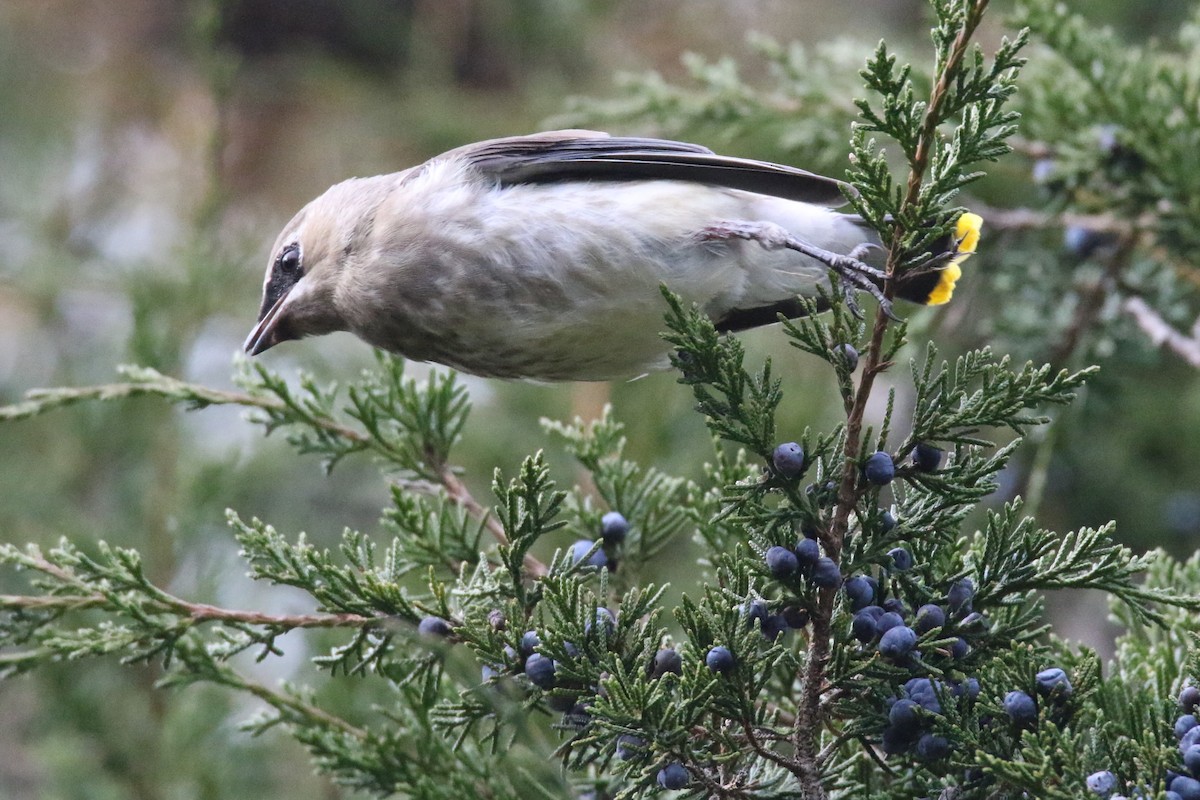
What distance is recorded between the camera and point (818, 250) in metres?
2.90

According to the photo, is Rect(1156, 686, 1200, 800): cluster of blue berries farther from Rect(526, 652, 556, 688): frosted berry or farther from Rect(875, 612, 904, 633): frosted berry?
Rect(526, 652, 556, 688): frosted berry

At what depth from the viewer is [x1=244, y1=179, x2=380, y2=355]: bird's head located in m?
3.55

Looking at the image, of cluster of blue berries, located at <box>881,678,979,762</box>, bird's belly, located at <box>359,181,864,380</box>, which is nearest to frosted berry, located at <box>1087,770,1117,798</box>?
cluster of blue berries, located at <box>881,678,979,762</box>

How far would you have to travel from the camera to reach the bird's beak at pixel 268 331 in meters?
3.43

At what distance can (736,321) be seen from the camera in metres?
3.56

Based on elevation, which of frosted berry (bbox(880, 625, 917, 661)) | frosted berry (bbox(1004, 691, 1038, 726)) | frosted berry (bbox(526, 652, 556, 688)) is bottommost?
frosted berry (bbox(1004, 691, 1038, 726))

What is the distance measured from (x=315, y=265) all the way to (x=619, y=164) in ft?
2.95

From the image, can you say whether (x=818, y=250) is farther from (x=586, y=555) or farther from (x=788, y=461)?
(x=586, y=555)

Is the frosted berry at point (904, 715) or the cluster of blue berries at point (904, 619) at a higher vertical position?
the cluster of blue berries at point (904, 619)

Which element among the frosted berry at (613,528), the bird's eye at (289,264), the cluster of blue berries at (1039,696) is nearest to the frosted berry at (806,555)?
the cluster of blue berries at (1039,696)

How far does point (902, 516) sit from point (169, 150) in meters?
7.15

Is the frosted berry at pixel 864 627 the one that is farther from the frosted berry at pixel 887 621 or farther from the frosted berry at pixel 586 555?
the frosted berry at pixel 586 555

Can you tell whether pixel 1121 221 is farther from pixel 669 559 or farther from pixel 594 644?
pixel 594 644

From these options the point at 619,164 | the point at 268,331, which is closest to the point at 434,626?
the point at 268,331
